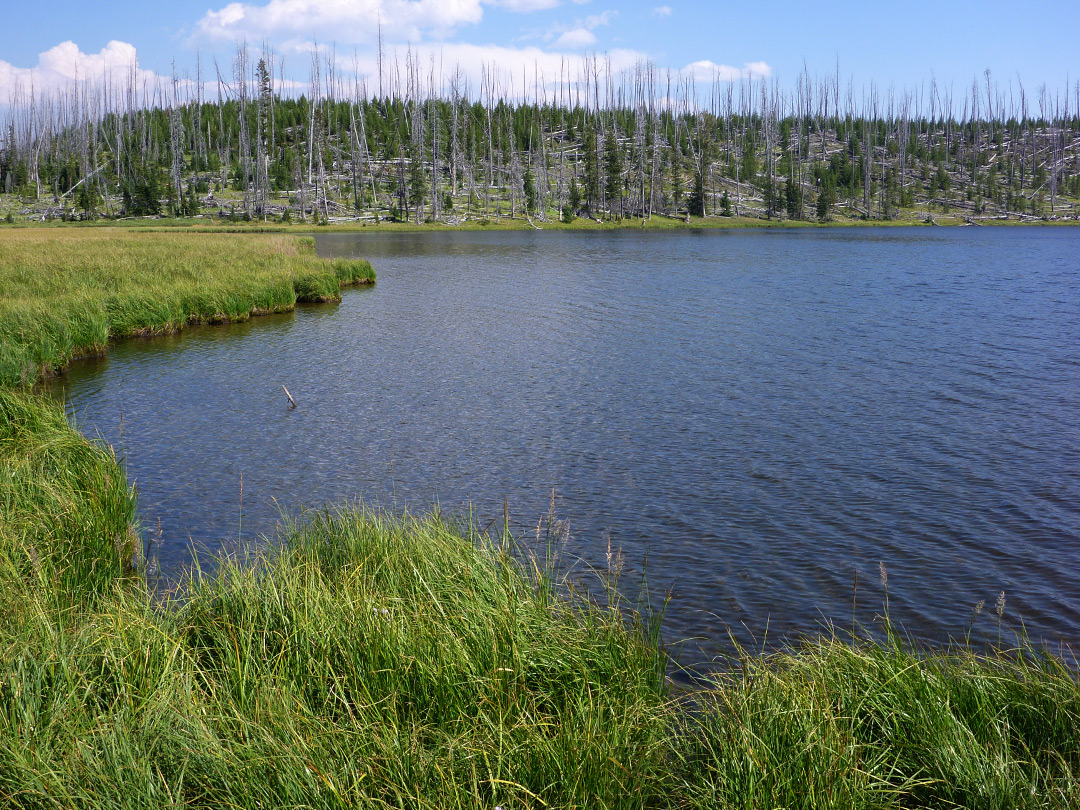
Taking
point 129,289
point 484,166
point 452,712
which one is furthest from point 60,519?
Result: point 484,166

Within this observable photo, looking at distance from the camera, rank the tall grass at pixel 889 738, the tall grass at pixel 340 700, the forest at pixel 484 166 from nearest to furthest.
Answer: the tall grass at pixel 340 700, the tall grass at pixel 889 738, the forest at pixel 484 166

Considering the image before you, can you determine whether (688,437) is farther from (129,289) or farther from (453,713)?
(129,289)

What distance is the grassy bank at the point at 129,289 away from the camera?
67.3 feet

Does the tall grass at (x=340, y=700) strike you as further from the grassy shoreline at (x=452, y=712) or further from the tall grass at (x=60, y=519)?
the tall grass at (x=60, y=519)

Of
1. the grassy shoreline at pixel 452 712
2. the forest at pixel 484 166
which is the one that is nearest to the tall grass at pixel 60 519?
the grassy shoreline at pixel 452 712

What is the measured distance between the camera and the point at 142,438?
15.0 meters

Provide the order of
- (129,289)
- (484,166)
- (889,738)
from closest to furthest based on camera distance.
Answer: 1. (889,738)
2. (129,289)
3. (484,166)

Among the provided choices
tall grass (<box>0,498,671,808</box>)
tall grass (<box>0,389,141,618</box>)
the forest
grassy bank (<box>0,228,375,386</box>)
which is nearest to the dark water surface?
grassy bank (<box>0,228,375,386</box>)

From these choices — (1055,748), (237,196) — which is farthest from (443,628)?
(237,196)

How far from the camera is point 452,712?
4.93 metres

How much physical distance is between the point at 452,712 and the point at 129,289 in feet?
86.9

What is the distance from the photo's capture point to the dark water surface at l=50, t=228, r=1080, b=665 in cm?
954

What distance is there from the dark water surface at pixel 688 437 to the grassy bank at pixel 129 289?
965 mm

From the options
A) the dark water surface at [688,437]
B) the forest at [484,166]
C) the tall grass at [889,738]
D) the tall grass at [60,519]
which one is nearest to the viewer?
the tall grass at [889,738]
